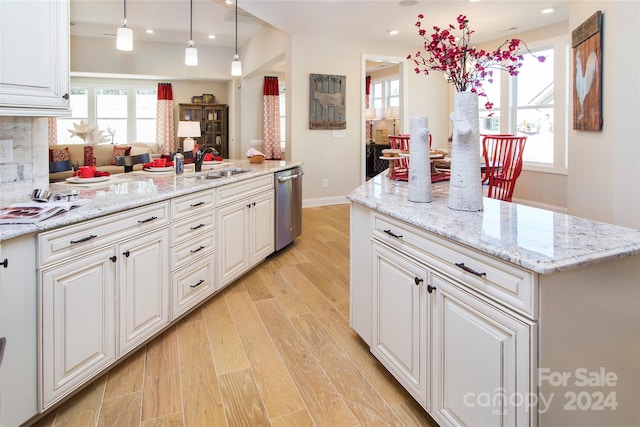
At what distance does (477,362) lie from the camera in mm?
1305

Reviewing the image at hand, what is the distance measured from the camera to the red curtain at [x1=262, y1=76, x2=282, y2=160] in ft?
31.9

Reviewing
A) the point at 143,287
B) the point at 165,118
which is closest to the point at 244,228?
the point at 143,287

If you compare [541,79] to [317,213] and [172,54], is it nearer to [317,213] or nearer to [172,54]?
[317,213]

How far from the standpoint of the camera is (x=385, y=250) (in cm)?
189

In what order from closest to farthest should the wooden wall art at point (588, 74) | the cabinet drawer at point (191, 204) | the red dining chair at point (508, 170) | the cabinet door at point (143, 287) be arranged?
the cabinet door at point (143, 287), the cabinet drawer at point (191, 204), the wooden wall art at point (588, 74), the red dining chair at point (508, 170)

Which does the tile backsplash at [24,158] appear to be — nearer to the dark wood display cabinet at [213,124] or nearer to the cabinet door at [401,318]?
the cabinet door at [401,318]

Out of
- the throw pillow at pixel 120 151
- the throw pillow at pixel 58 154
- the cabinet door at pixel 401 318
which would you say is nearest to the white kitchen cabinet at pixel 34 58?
the cabinet door at pixel 401 318

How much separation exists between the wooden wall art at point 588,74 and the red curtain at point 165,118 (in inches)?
337

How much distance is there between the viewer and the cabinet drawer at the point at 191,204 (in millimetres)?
2434

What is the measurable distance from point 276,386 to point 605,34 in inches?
138

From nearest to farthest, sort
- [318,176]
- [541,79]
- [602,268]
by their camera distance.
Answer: [602,268] → [541,79] → [318,176]

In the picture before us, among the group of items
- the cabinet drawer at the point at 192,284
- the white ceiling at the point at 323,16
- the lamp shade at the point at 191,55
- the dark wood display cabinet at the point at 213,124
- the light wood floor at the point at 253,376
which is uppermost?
the white ceiling at the point at 323,16

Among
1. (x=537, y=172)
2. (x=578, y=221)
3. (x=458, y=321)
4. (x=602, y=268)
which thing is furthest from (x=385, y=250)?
(x=537, y=172)

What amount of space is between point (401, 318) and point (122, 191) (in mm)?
1720
